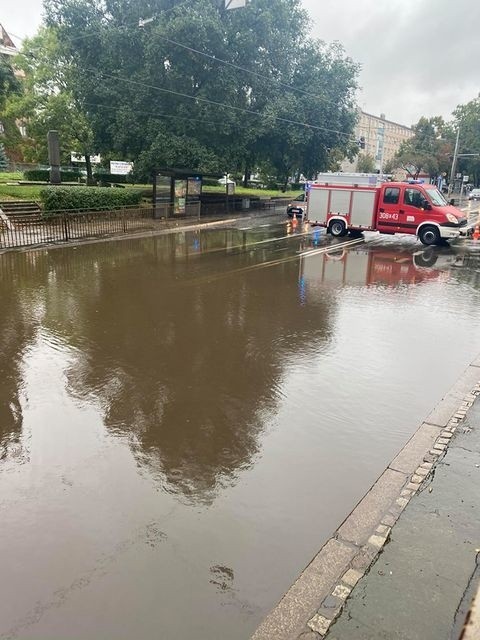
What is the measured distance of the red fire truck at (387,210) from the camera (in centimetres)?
2000

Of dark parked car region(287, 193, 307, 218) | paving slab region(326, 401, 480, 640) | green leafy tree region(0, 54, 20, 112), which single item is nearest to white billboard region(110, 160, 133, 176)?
dark parked car region(287, 193, 307, 218)

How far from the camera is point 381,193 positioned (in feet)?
69.1

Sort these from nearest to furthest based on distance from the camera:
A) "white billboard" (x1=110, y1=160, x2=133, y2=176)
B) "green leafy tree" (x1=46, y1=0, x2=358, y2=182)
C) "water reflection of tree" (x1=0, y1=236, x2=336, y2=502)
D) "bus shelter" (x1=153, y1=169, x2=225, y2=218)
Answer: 1. "water reflection of tree" (x1=0, y1=236, x2=336, y2=502)
2. "green leafy tree" (x1=46, y1=0, x2=358, y2=182)
3. "bus shelter" (x1=153, y1=169, x2=225, y2=218)
4. "white billboard" (x1=110, y1=160, x2=133, y2=176)

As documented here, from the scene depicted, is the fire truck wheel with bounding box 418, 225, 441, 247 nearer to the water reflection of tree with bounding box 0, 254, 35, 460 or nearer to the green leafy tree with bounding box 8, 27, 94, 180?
the water reflection of tree with bounding box 0, 254, 35, 460

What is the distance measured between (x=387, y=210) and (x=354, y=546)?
1935 cm

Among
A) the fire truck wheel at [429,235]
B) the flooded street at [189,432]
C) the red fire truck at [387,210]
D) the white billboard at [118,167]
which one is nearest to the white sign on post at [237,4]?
the red fire truck at [387,210]

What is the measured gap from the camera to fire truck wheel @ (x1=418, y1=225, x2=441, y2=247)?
20131 millimetres

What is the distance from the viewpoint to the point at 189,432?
536 cm

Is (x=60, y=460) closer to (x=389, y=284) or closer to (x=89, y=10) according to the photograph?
(x=389, y=284)

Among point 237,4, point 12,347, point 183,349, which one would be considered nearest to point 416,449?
point 183,349

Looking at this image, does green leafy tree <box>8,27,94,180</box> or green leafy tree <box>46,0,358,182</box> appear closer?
green leafy tree <box>46,0,358,182</box>

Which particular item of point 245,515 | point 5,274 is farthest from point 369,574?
point 5,274

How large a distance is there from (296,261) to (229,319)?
7.26 m

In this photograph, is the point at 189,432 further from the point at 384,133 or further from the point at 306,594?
the point at 384,133
